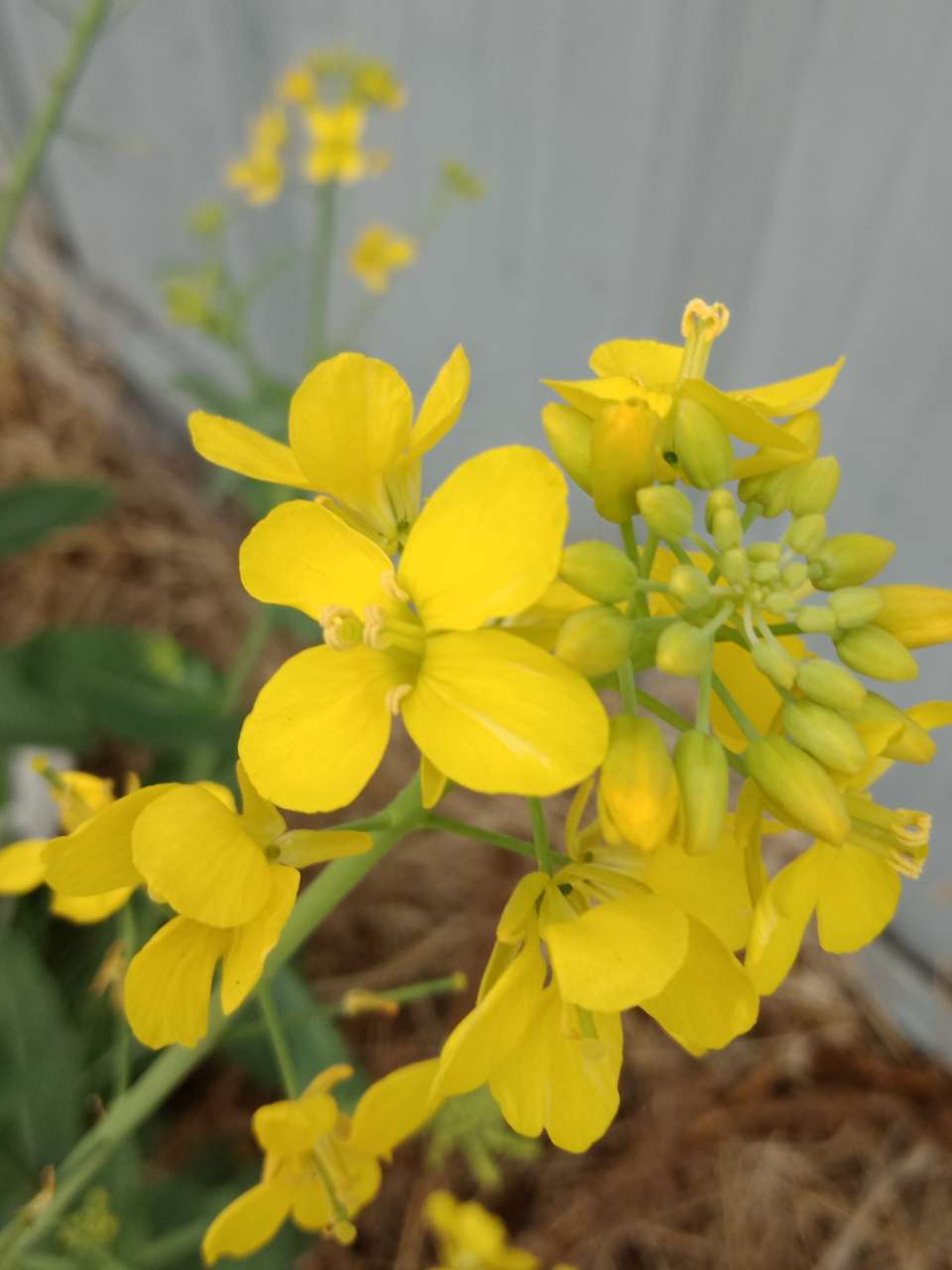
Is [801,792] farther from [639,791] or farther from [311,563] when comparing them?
[311,563]

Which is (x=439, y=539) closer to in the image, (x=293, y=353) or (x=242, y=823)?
(x=242, y=823)

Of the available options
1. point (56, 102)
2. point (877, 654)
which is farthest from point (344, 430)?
point (56, 102)

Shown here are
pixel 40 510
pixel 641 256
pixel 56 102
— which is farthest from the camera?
pixel 40 510

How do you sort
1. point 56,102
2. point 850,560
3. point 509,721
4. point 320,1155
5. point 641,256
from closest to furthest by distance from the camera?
point 509,721 < point 850,560 < point 320,1155 < point 56,102 < point 641,256

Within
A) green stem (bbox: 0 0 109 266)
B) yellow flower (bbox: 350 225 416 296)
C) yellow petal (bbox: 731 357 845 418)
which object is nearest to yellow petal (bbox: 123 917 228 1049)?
yellow petal (bbox: 731 357 845 418)

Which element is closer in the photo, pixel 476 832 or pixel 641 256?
pixel 476 832
